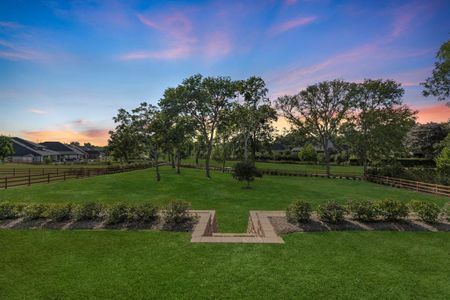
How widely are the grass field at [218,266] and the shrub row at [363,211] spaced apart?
1116mm

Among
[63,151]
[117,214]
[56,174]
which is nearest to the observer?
[117,214]

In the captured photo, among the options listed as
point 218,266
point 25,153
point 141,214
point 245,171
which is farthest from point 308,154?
point 25,153

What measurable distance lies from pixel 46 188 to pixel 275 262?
2407 centimetres

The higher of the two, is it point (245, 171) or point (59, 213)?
point (245, 171)

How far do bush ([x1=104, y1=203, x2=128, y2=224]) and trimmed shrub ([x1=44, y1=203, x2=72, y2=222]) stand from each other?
5.19ft

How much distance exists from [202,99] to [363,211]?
1097 inches

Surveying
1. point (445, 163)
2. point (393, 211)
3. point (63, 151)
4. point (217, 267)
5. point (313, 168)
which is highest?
point (63, 151)

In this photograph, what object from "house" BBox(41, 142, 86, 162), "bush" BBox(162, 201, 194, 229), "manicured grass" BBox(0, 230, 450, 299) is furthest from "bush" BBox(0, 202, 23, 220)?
"house" BBox(41, 142, 86, 162)

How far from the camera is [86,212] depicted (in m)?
10.2

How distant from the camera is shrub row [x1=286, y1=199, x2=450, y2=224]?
10.1 meters

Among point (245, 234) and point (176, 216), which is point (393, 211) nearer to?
point (245, 234)

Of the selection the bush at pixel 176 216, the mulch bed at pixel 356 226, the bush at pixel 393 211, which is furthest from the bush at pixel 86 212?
the bush at pixel 393 211

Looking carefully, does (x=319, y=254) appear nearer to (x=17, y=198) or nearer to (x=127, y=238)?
(x=127, y=238)

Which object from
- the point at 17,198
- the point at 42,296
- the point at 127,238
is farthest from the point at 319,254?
the point at 17,198
